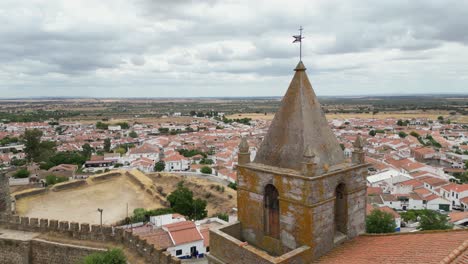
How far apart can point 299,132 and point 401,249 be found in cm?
285

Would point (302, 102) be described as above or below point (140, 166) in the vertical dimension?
above

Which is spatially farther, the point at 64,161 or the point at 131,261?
the point at 64,161

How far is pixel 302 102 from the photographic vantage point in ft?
24.8

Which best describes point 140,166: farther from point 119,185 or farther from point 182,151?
point 119,185

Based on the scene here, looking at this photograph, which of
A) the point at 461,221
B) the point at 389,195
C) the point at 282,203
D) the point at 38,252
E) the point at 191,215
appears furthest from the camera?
the point at 389,195

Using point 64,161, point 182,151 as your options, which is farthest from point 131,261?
point 182,151

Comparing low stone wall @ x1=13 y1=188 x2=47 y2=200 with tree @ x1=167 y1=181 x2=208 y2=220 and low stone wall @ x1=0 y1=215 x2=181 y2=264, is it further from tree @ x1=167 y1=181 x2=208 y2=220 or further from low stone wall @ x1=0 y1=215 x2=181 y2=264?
low stone wall @ x1=0 y1=215 x2=181 y2=264

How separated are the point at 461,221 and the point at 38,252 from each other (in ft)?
101

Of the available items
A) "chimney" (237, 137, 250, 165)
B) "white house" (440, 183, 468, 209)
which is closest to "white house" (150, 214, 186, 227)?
"chimney" (237, 137, 250, 165)

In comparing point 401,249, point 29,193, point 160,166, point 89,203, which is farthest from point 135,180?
point 401,249

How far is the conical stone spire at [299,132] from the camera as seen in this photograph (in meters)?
7.36

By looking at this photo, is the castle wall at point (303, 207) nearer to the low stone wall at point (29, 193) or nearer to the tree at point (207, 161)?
the low stone wall at point (29, 193)

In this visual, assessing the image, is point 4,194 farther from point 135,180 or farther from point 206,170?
point 206,170

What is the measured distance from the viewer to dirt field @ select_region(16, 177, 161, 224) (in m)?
30.0
